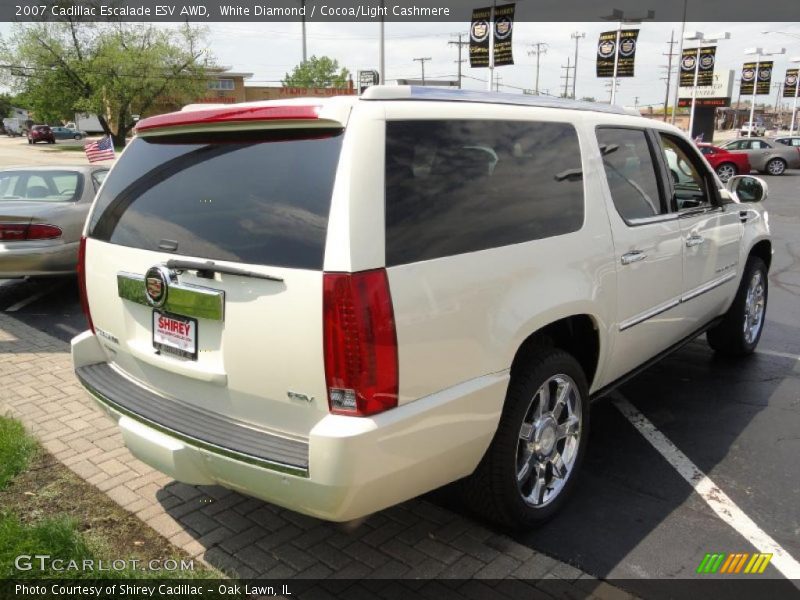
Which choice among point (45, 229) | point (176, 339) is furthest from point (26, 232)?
point (176, 339)

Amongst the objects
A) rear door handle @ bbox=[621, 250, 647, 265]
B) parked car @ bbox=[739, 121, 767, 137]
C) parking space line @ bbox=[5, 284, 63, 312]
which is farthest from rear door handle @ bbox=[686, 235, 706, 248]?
parked car @ bbox=[739, 121, 767, 137]

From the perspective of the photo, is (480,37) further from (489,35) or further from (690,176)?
(690,176)

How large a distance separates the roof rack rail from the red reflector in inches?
9.1

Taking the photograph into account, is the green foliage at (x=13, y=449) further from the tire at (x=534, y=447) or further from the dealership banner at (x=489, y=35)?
the dealership banner at (x=489, y=35)

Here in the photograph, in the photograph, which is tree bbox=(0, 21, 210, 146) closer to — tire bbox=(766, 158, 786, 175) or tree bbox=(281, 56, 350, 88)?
tree bbox=(281, 56, 350, 88)

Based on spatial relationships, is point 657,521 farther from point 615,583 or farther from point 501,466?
point 501,466

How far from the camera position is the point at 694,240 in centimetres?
423

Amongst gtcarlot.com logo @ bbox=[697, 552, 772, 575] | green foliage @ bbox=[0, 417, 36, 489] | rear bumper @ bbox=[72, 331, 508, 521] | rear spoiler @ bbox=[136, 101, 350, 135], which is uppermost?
rear spoiler @ bbox=[136, 101, 350, 135]

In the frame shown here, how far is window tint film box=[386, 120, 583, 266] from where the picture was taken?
7.96 ft

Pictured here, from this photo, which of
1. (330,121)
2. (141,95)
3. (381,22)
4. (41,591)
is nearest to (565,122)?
(330,121)

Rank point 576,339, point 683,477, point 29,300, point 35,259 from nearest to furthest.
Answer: point 576,339 < point 683,477 < point 35,259 < point 29,300

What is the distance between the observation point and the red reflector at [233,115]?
7.97 feet

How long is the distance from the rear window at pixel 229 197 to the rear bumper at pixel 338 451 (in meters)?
0.61

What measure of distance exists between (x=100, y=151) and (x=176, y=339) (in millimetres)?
14490
